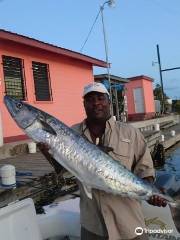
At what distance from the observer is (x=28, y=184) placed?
23.9 feet

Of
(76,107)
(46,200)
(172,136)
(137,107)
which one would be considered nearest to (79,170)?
(46,200)

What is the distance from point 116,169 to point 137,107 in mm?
27259

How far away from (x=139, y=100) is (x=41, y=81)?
55.0 feet

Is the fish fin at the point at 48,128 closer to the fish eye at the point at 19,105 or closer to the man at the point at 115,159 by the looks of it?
the fish eye at the point at 19,105

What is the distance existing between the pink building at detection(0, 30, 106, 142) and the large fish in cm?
917

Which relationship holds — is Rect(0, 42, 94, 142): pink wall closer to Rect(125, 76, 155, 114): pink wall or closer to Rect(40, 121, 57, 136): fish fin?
Rect(40, 121, 57, 136): fish fin

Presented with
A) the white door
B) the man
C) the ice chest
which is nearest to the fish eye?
the man

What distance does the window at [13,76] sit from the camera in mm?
12438

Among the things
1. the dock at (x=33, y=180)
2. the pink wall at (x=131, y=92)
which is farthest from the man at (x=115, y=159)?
the pink wall at (x=131, y=92)

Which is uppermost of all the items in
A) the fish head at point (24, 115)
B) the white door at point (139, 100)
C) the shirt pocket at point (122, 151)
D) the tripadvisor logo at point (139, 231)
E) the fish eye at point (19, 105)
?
the white door at point (139, 100)

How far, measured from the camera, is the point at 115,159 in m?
3.20

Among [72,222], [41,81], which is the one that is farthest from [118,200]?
[41,81]

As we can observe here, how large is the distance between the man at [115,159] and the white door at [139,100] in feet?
88.4

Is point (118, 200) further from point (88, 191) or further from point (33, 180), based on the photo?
point (33, 180)
